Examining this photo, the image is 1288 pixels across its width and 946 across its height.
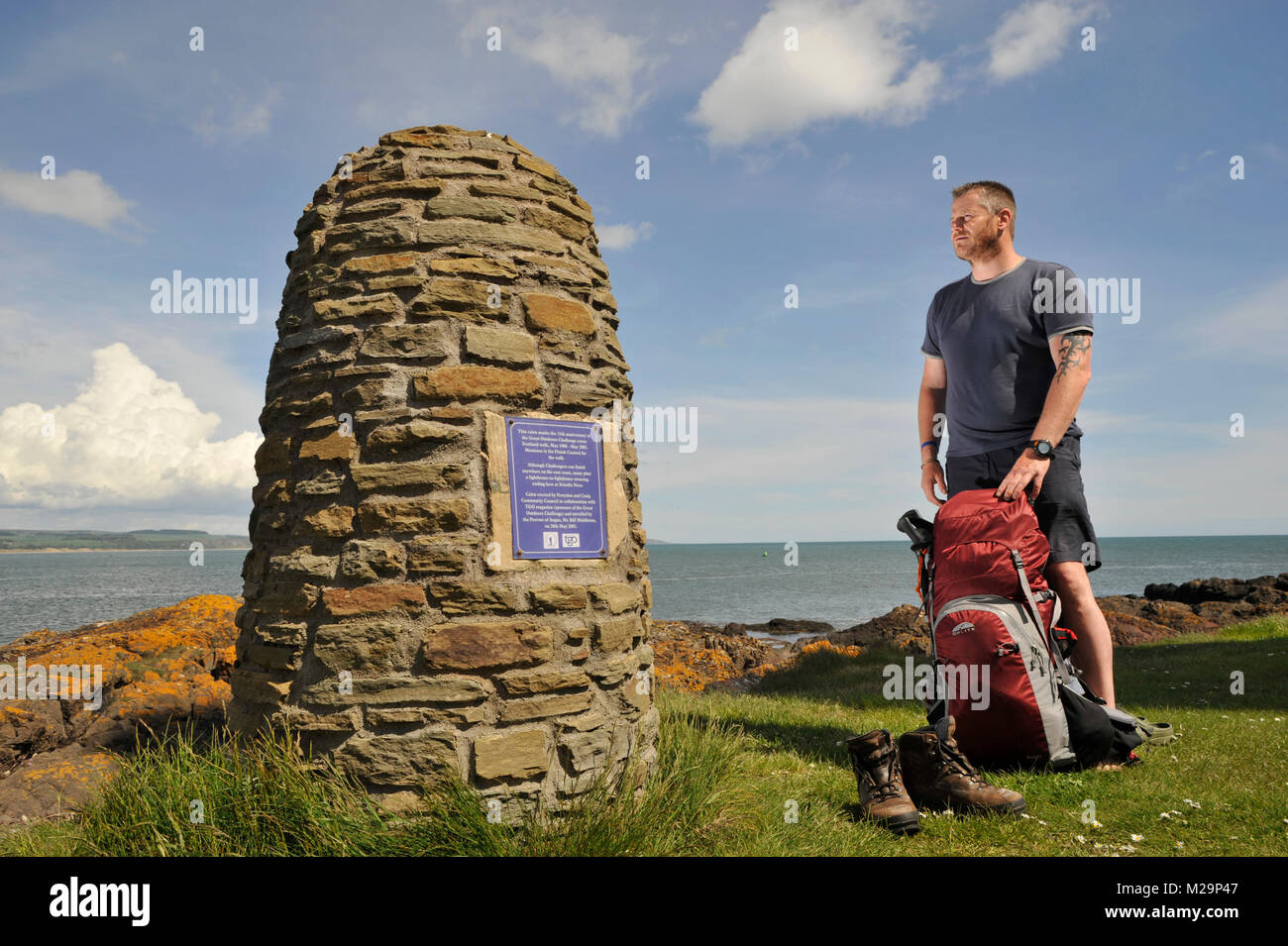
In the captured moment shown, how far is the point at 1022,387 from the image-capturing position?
4883 mm

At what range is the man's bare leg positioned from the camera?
474 cm

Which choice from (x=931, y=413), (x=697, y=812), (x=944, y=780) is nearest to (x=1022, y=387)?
(x=931, y=413)

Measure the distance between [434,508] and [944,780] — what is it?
306 cm

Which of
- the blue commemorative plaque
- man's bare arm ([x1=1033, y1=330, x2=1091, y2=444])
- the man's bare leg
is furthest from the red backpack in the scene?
the blue commemorative plaque

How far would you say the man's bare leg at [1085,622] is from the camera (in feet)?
15.5

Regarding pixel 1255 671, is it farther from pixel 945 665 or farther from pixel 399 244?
pixel 399 244

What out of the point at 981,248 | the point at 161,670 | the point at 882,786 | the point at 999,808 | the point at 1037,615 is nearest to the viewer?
the point at 999,808

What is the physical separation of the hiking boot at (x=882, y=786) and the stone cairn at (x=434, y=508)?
1.17 meters

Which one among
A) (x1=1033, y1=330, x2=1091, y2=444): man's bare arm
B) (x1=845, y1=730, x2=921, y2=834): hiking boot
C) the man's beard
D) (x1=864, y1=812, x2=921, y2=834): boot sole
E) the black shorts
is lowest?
(x1=864, y1=812, x2=921, y2=834): boot sole

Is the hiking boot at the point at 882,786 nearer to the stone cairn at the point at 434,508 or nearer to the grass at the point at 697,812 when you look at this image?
the grass at the point at 697,812

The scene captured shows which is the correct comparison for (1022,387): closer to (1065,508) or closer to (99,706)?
(1065,508)

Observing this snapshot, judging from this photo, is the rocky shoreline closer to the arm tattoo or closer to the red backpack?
the red backpack

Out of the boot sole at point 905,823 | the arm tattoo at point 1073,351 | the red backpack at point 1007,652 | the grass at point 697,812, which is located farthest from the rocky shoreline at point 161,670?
the arm tattoo at point 1073,351

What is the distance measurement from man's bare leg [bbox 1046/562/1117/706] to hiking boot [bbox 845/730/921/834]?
5.35 feet
